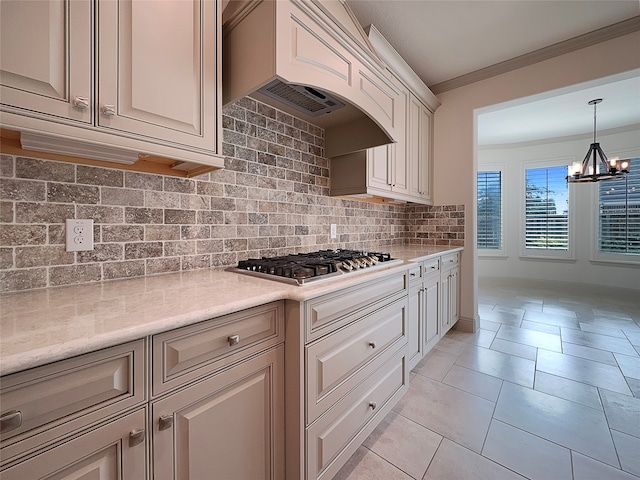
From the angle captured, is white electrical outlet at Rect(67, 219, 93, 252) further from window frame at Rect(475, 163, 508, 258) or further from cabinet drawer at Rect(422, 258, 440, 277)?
window frame at Rect(475, 163, 508, 258)

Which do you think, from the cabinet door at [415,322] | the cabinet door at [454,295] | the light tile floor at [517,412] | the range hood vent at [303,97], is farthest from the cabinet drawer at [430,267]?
the range hood vent at [303,97]

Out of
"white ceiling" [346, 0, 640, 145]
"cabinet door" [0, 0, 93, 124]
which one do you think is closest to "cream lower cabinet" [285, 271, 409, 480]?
"cabinet door" [0, 0, 93, 124]

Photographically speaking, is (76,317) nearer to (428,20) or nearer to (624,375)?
(428,20)

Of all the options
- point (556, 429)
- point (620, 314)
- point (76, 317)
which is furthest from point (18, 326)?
point (620, 314)

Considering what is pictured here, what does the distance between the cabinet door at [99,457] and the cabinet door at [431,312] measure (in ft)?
6.55

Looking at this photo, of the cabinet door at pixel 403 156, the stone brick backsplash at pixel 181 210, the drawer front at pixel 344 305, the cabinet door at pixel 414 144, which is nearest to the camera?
the stone brick backsplash at pixel 181 210

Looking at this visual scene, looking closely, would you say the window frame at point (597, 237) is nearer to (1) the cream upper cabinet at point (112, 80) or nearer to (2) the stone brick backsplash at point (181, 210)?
(2) the stone brick backsplash at point (181, 210)

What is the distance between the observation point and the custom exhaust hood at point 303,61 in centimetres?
118

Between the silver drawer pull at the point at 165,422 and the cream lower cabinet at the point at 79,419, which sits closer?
the cream lower cabinet at the point at 79,419

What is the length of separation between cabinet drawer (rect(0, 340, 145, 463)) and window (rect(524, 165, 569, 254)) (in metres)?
6.91

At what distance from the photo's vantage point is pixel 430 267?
2.29 m

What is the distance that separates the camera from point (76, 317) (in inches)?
27.5

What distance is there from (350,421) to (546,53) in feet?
11.6

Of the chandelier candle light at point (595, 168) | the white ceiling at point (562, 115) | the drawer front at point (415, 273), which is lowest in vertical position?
the drawer front at point (415, 273)
